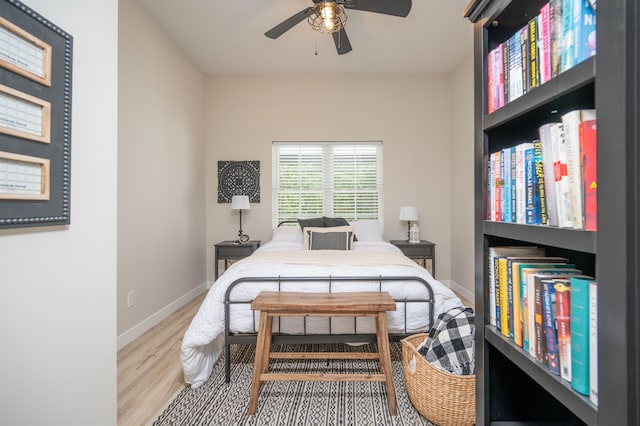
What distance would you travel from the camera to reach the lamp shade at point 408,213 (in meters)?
4.07

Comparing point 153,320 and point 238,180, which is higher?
point 238,180

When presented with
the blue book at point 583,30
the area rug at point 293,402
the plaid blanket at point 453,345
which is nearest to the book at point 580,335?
the blue book at point 583,30

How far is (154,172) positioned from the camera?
9.91 ft

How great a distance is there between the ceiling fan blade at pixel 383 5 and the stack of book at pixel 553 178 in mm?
1832

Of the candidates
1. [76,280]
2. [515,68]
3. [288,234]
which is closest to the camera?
[515,68]

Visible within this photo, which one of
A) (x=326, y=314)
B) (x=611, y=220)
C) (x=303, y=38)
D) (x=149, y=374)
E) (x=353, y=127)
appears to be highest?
(x=303, y=38)

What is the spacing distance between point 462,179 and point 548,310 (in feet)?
11.6

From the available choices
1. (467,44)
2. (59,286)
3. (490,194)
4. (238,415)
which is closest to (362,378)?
(238,415)

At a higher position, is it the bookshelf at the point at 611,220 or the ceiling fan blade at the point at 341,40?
the ceiling fan blade at the point at 341,40

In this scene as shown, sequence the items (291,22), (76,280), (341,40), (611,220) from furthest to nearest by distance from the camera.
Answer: (341,40)
(291,22)
(76,280)
(611,220)

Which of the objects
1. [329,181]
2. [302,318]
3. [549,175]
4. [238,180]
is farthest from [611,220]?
[238,180]

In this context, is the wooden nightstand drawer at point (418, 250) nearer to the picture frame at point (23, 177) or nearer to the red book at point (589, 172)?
the red book at point (589, 172)

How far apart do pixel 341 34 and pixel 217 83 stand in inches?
92.9

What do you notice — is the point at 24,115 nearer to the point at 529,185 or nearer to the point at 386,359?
the point at 529,185
